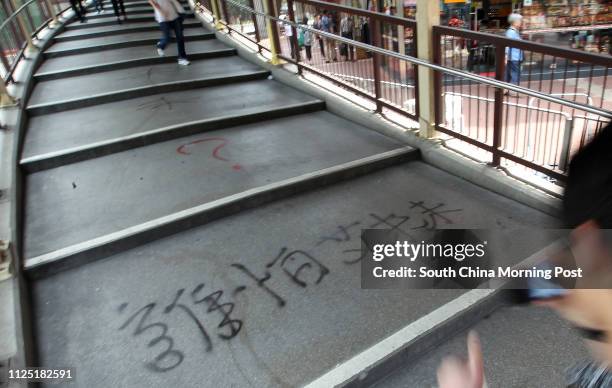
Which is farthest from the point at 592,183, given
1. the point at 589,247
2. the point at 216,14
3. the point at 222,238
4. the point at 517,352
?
the point at 216,14

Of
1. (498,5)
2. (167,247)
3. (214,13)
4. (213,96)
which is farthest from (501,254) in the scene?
(498,5)

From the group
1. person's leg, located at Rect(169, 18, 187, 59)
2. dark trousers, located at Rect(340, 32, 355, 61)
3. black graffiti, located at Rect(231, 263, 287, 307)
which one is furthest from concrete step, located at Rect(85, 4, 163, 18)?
black graffiti, located at Rect(231, 263, 287, 307)

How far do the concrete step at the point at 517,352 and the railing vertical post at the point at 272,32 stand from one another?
4.55 metres

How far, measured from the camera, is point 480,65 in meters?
3.23

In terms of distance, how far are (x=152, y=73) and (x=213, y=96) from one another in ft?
4.36

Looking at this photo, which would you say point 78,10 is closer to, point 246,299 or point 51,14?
point 51,14

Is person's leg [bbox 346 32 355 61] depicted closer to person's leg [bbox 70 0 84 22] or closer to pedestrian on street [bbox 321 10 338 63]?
pedestrian on street [bbox 321 10 338 63]

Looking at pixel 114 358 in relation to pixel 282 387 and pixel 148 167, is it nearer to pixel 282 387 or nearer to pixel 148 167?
pixel 282 387

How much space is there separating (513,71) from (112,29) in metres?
7.44

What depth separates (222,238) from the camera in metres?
2.92

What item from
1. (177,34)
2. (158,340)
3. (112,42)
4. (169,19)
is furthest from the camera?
(112,42)

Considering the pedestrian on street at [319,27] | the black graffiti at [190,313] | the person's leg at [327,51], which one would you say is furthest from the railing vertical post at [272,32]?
the black graffiti at [190,313]

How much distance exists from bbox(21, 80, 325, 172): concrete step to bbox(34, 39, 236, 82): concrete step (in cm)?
133

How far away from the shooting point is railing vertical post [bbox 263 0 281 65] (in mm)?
5395
